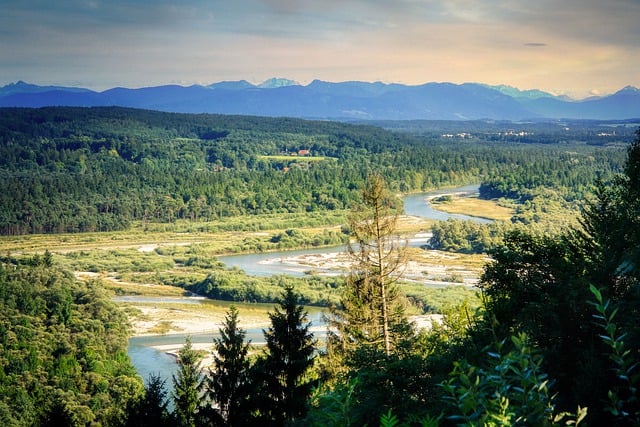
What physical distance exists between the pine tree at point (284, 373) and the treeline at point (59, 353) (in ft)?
20.7

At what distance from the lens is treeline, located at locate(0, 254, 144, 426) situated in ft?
75.0

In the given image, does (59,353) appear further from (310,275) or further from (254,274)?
(310,275)

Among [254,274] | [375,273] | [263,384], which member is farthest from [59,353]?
[254,274]

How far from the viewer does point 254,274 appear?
5034 centimetres

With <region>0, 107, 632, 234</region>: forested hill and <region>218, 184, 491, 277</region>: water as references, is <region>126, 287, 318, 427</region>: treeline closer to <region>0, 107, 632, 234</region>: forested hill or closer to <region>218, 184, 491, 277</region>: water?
<region>218, 184, 491, 277</region>: water

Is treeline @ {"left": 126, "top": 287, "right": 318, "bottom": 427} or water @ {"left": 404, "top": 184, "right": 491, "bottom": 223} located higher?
treeline @ {"left": 126, "top": 287, "right": 318, "bottom": 427}

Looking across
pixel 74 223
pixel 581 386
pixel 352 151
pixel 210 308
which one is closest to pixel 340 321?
pixel 581 386

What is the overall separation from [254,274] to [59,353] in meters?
21.4

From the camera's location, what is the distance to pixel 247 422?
1418 centimetres

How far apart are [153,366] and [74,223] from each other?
52723 millimetres

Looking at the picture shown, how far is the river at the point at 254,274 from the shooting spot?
30.7 metres

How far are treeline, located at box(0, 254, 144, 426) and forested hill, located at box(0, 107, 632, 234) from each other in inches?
1600

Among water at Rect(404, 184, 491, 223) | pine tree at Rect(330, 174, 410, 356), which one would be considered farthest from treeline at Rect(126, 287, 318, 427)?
water at Rect(404, 184, 491, 223)

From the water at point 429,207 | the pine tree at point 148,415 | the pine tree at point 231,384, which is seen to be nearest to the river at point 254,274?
the water at point 429,207
